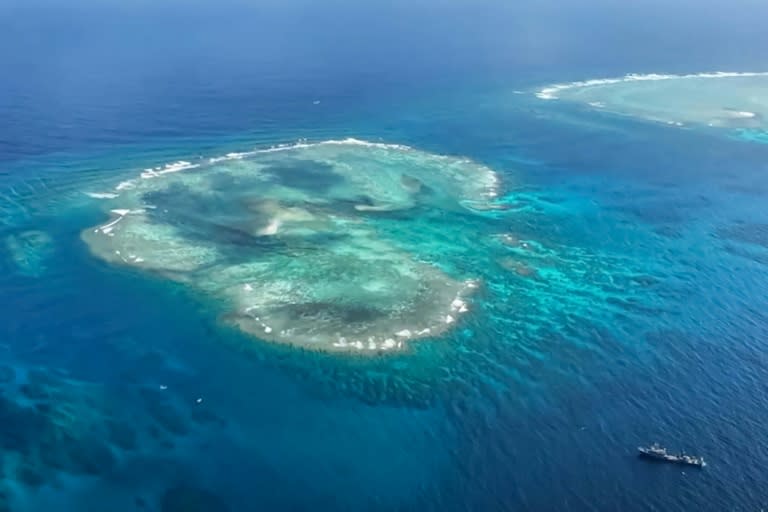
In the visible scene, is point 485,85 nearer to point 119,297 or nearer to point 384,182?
point 384,182

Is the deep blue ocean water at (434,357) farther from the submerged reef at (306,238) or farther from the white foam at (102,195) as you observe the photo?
the submerged reef at (306,238)

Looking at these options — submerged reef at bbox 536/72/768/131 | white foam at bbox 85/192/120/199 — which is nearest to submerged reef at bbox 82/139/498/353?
white foam at bbox 85/192/120/199

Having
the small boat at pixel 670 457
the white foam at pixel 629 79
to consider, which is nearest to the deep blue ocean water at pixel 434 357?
the small boat at pixel 670 457

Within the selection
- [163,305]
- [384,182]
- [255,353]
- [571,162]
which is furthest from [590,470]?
[571,162]

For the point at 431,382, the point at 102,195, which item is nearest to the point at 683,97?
the point at 431,382

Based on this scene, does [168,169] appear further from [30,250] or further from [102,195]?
[30,250]

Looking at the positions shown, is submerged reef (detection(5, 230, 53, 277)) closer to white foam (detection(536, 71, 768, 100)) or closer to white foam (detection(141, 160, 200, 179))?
white foam (detection(141, 160, 200, 179))
